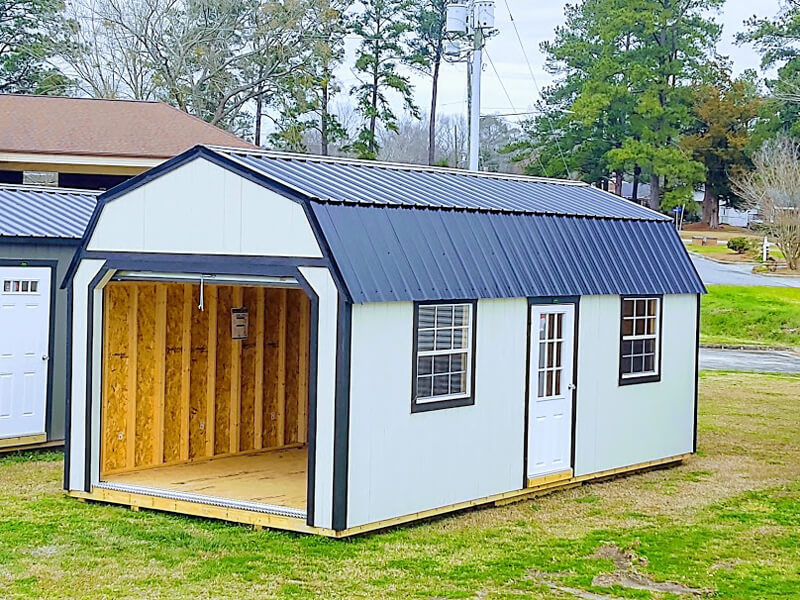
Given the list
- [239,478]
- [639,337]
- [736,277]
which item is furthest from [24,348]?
[736,277]

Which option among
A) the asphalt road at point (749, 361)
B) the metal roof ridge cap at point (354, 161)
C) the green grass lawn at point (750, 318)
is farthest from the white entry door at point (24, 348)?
the green grass lawn at point (750, 318)

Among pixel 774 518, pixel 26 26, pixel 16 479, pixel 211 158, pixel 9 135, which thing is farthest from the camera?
pixel 26 26

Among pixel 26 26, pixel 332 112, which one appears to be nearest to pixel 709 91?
pixel 332 112

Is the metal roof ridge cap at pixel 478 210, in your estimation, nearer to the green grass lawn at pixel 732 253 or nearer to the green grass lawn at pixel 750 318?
the green grass lawn at pixel 750 318

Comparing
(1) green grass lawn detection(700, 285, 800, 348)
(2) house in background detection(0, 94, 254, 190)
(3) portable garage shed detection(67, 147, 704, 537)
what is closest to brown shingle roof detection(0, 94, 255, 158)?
(2) house in background detection(0, 94, 254, 190)

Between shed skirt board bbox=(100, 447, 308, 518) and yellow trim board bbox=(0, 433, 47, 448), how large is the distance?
7.68ft

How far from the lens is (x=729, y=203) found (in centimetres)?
5359

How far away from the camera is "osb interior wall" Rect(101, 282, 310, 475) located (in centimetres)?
1160

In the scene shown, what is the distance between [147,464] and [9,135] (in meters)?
10.8

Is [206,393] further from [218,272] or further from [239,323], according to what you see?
[218,272]

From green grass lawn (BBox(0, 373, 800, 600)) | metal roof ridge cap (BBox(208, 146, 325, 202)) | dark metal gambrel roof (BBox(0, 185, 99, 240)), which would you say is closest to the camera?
green grass lawn (BBox(0, 373, 800, 600))

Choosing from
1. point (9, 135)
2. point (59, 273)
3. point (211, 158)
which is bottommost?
point (59, 273)

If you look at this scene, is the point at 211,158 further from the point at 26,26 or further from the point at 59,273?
the point at 26,26

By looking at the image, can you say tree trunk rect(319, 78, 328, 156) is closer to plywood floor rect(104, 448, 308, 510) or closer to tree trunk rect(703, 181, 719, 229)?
tree trunk rect(703, 181, 719, 229)
